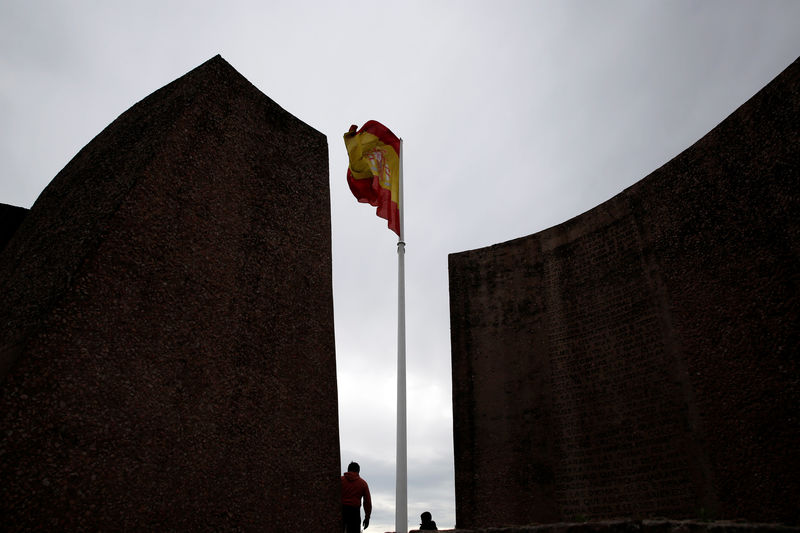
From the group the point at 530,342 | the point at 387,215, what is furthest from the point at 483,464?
the point at 387,215

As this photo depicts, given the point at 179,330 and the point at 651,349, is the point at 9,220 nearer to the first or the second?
the point at 179,330

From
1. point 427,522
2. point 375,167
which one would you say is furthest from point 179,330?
point 427,522

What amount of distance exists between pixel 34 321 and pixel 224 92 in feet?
12.2

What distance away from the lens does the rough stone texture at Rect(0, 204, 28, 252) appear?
912cm

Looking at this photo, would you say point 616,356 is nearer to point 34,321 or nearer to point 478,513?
point 478,513

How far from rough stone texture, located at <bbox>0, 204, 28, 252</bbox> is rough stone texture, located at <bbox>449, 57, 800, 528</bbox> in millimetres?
8136

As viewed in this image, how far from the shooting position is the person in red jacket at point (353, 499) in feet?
20.8

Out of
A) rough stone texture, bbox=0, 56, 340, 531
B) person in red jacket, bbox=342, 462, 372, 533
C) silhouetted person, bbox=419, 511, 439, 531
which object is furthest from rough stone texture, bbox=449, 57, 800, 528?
rough stone texture, bbox=0, 56, 340, 531

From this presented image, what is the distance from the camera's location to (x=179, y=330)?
5516 mm

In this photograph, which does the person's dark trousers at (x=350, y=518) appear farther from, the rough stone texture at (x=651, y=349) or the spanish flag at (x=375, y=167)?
the rough stone texture at (x=651, y=349)

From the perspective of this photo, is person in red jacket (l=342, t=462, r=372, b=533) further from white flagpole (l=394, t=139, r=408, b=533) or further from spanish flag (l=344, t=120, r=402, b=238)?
spanish flag (l=344, t=120, r=402, b=238)

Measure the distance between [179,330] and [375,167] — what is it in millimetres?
3585

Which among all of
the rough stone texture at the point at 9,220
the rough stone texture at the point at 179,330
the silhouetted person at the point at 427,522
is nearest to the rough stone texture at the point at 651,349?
the silhouetted person at the point at 427,522

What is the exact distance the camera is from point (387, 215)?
7.47 meters
